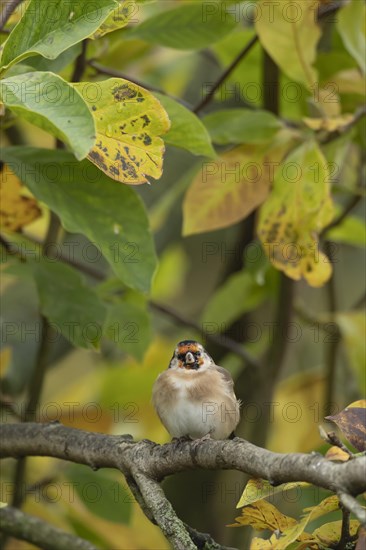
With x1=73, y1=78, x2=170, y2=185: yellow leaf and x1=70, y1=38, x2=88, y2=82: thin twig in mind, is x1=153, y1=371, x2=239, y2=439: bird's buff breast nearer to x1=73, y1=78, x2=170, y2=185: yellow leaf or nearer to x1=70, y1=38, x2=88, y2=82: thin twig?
x1=70, y1=38, x2=88, y2=82: thin twig

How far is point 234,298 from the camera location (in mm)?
3350

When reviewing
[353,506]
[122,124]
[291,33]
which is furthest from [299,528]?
[291,33]

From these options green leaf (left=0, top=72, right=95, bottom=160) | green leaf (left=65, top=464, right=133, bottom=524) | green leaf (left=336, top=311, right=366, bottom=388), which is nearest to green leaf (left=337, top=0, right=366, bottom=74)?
green leaf (left=336, top=311, right=366, bottom=388)

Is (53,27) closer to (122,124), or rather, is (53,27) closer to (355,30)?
(122,124)

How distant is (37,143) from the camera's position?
4.22 metres

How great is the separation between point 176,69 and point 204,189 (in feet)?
5.45

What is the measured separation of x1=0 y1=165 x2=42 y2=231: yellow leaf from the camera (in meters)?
2.53

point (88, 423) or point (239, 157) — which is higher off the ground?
point (239, 157)

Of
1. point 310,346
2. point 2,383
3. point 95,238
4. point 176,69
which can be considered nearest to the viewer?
point 95,238

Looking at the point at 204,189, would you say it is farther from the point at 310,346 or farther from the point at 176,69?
the point at 310,346

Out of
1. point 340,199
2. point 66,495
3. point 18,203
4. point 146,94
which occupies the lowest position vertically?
point 66,495

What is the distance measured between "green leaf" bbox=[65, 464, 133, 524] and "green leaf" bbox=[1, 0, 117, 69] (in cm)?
170

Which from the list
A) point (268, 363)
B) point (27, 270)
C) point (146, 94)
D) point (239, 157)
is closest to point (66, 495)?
point (268, 363)

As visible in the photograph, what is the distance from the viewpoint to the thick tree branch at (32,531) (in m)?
2.62
